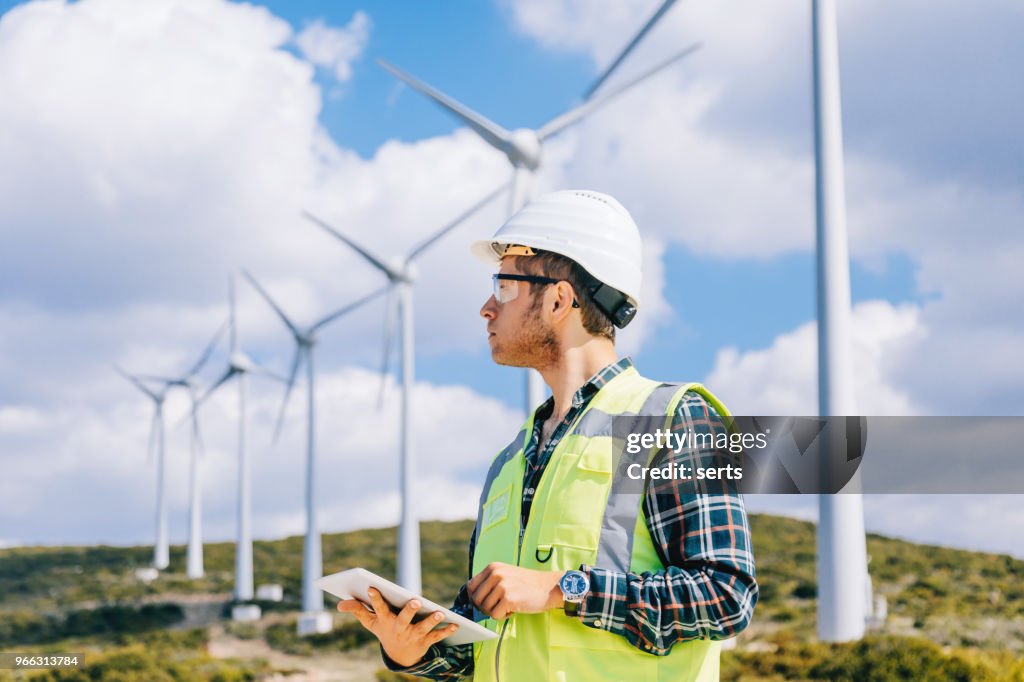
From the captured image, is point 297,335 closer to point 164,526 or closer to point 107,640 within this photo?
point 107,640

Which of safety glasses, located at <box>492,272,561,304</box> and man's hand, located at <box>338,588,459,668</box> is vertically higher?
safety glasses, located at <box>492,272,561,304</box>

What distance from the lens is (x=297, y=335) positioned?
55438 millimetres

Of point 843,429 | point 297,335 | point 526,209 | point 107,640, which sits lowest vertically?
point 107,640

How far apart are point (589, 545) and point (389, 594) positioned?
0.63m

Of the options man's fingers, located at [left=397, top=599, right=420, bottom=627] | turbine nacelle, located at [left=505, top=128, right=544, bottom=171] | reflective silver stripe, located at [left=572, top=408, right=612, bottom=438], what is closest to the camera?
man's fingers, located at [left=397, top=599, right=420, bottom=627]

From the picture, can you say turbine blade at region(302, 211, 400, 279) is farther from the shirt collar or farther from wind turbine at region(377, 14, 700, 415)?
the shirt collar

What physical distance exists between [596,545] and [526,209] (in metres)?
1.37

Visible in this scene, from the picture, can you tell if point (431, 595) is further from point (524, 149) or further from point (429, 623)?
point (429, 623)

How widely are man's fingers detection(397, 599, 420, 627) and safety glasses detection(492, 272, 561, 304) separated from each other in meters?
1.14

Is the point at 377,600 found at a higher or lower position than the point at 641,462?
lower

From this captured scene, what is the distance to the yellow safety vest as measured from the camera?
3.30m

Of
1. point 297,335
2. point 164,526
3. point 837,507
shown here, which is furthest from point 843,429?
point 164,526

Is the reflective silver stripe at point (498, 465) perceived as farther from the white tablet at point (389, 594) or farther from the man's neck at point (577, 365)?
the white tablet at point (389, 594)

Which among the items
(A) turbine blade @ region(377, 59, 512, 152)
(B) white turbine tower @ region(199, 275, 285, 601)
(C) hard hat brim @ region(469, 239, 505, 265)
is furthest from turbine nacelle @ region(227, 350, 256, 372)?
(C) hard hat brim @ region(469, 239, 505, 265)
